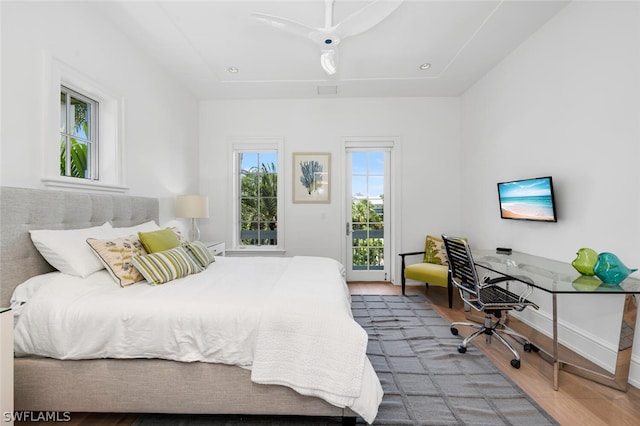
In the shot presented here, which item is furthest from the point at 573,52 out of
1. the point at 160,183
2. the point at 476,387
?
the point at 160,183

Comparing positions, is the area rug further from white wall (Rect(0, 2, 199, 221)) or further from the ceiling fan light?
the ceiling fan light

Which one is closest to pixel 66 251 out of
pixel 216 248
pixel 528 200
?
pixel 216 248

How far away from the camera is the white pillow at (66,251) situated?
171cm

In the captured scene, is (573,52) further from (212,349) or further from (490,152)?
(212,349)

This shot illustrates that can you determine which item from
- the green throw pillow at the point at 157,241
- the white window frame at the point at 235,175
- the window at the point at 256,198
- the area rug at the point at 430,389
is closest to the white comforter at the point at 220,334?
the area rug at the point at 430,389

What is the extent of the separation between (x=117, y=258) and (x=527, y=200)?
351 cm

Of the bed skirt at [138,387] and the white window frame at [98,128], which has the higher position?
the white window frame at [98,128]

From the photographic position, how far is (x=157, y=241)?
2.18 m

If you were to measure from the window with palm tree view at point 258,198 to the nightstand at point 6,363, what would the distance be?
318cm

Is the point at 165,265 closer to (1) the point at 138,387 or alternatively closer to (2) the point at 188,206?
(1) the point at 138,387

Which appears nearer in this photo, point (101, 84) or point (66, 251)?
point (66, 251)

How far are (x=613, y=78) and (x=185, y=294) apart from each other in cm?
326

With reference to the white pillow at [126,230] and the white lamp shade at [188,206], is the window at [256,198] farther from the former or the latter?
the white pillow at [126,230]

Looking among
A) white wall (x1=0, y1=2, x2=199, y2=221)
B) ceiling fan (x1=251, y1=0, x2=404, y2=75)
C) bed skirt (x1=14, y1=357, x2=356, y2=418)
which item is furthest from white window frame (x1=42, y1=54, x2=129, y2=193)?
ceiling fan (x1=251, y1=0, x2=404, y2=75)
